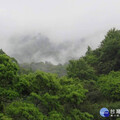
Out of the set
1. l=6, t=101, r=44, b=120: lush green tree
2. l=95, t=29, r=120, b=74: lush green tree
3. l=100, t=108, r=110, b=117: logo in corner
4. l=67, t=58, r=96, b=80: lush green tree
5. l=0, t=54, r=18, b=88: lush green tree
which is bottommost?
l=100, t=108, r=110, b=117: logo in corner

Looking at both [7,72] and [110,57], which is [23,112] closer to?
[7,72]

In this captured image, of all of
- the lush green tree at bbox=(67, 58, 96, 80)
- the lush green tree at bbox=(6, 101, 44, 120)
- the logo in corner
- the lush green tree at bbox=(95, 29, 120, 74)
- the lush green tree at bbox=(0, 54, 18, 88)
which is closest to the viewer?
the lush green tree at bbox=(6, 101, 44, 120)

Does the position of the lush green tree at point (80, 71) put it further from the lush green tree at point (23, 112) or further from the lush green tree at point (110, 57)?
the lush green tree at point (23, 112)

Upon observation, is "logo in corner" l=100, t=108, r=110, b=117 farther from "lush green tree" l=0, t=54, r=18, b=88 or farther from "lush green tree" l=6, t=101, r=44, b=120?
"lush green tree" l=0, t=54, r=18, b=88

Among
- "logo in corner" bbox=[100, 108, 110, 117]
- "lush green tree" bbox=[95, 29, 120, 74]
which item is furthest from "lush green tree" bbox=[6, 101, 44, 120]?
"lush green tree" bbox=[95, 29, 120, 74]

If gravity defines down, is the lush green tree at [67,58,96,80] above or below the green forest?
→ above

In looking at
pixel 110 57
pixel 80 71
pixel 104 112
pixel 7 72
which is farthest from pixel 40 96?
pixel 110 57

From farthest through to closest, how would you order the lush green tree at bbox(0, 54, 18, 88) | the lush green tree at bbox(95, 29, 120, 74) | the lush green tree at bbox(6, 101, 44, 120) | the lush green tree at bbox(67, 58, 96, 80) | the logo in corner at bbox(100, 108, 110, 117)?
the lush green tree at bbox(95, 29, 120, 74), the lush green tree at bbox(67, 58, 96, 80), the logo in corner at bbox(100, 108, 110, 117), the lush green tree at bbox(0, 54, 18, 88), the lush green tree at bbox(6, 101, 44, 120)

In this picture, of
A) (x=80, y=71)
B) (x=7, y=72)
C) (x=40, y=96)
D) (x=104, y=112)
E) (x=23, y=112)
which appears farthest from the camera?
(x=80, y=71)

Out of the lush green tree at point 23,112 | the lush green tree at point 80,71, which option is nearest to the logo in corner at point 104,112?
the lush green tree at point 80,71

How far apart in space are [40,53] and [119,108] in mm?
173057

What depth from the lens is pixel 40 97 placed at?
10.1m

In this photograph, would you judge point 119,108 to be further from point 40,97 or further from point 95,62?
point 95,62

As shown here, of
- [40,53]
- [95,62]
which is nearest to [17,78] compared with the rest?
[95,62]
